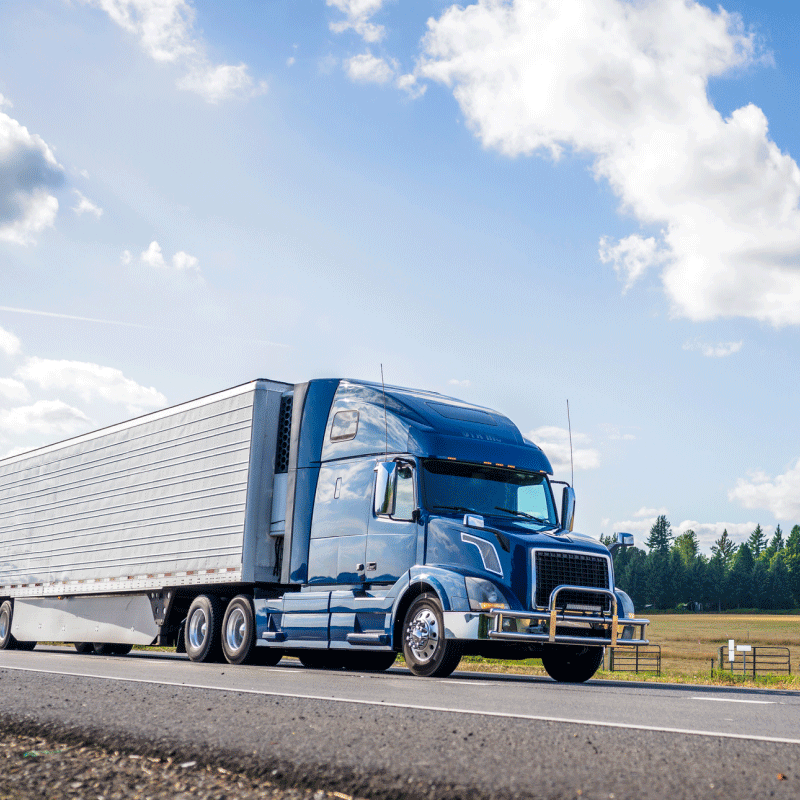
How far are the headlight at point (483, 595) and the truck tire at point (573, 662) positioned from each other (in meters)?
1.62

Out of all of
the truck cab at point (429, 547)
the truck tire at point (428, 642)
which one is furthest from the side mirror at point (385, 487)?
the truck tire at point (428, 642)

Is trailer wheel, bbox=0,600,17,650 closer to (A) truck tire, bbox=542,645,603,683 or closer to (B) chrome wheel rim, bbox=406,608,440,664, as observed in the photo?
(B) chrome wheel rim, bbox=406,608,440,664

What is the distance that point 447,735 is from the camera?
5.14 m

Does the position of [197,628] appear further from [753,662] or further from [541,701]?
[753,662]

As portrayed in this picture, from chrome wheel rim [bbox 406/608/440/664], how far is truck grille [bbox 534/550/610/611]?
1240 millimetres

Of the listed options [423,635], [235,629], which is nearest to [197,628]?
[235,629]

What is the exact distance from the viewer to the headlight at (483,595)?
36.9 feet

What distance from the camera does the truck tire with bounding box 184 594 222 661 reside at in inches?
610

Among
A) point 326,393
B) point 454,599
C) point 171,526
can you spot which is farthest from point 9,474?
point 454,599

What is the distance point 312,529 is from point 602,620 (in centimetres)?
427

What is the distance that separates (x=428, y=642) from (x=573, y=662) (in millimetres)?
2277

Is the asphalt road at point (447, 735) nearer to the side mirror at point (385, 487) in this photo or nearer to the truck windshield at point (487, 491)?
the side mirror at point (385, 487)

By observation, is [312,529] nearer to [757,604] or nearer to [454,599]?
[454,599]

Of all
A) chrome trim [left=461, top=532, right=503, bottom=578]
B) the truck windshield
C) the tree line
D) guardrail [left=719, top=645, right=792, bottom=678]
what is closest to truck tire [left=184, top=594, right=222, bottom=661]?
the truck windshield
